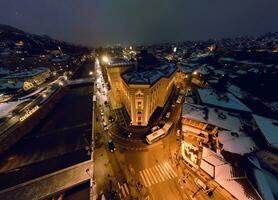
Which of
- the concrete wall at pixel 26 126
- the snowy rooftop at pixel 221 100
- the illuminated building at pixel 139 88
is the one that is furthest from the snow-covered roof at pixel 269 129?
the concrete wall at pixel 26 126

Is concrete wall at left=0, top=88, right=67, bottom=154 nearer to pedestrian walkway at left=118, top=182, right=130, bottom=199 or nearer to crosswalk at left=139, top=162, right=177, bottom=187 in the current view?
pedestrian walkway at left=118, top=182, right=130, bottom=199

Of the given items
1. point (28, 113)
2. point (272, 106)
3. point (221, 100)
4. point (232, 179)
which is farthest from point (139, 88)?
point (272, 106)

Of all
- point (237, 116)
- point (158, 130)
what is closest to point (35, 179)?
point (158, 130)

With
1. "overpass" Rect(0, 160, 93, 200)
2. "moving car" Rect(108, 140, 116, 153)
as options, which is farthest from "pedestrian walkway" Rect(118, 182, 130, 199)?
"moving car" Rect(108, 140, 116, 153)

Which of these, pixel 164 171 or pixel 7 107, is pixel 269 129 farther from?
pixel 7 107

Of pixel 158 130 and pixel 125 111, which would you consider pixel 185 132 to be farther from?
pixel 125 111

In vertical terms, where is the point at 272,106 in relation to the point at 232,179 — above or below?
above

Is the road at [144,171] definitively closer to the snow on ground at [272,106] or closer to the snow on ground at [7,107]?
the snow on ground at [272,106]
